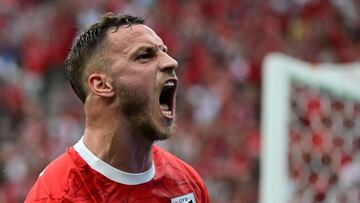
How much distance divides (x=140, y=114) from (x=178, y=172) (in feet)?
1.22

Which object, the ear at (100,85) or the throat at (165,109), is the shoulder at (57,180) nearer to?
the ear at (100,85)

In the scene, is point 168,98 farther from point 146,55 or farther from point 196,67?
point 196,67

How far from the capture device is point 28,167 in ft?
33.6

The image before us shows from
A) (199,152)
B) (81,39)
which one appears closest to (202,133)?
(199,152)

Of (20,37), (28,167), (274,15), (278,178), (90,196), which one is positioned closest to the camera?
(90,196)

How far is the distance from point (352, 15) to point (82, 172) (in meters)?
10.1

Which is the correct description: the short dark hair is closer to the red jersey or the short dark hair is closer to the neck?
the neck

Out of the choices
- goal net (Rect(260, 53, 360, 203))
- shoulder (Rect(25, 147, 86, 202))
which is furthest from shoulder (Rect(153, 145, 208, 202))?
goal net (Rect(260, 53, 360, 203))

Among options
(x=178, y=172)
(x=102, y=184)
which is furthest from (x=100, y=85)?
(x=178, y=172)

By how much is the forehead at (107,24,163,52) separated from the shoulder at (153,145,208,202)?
0.49 metres

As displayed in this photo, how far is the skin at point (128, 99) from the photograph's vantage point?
3.47 metres

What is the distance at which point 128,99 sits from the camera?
351cm

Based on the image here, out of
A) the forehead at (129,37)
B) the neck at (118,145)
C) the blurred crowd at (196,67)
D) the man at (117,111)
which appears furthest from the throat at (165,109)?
the blurred crowd at (196,67)

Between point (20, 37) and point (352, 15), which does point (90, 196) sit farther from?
point (352, 15)
